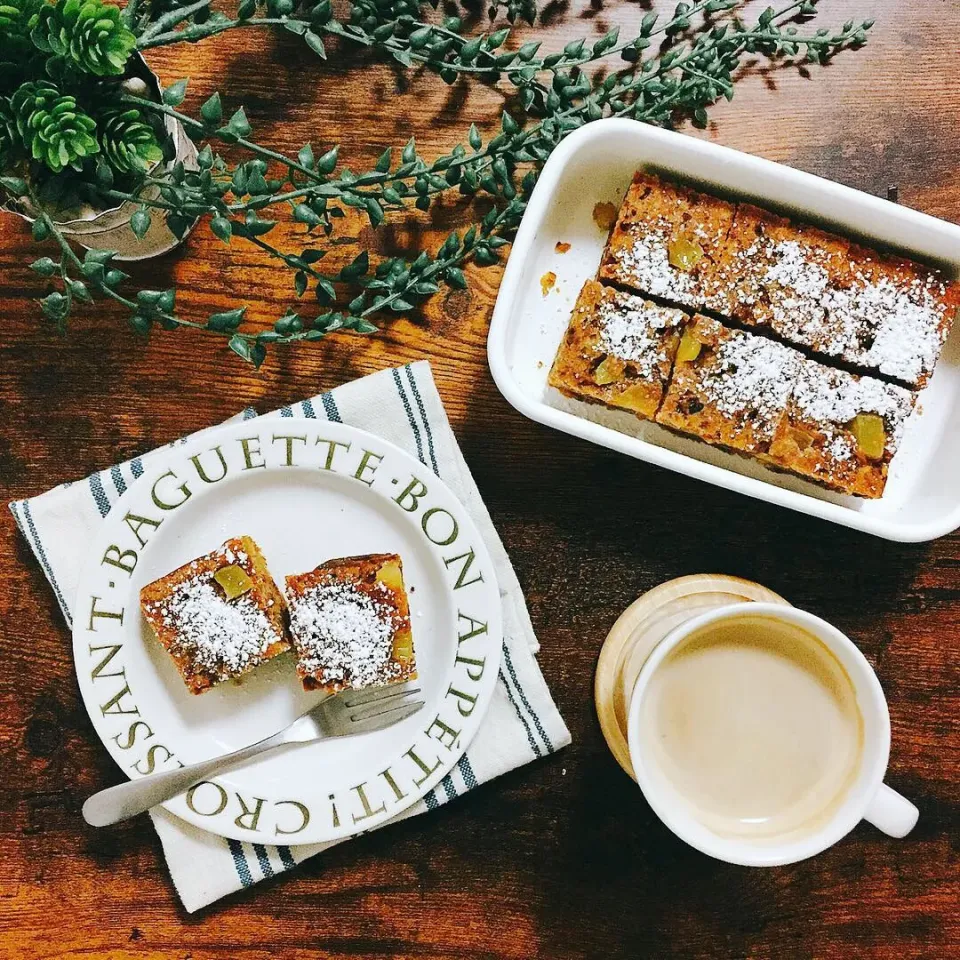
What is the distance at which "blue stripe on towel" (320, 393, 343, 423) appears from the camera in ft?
4.52

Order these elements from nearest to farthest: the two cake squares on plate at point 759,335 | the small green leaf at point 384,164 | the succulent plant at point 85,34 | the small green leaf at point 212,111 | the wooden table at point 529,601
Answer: the succulent plant at point 85,34
the small green leaf at point 212,111
the small green leaf at point 384,164
the two cake squares on plate at point 759,335
the wooden table at point 529,601

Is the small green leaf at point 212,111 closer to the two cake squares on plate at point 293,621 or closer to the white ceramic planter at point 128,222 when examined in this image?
the white ceramic planter at point 128,222

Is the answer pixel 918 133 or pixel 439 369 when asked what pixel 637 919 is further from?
pixel 918 133

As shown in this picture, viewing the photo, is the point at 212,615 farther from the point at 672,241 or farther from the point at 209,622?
the point at 672,241

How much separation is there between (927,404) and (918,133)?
0.44 meters

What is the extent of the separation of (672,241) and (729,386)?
0.23m

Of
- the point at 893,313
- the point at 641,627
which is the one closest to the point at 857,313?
the point at 893,313

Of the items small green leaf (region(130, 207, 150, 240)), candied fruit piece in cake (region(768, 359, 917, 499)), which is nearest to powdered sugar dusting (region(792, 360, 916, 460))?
candied fruit piece in cake (region(768, 359, 917, 499))

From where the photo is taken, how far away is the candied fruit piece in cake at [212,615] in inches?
51.8

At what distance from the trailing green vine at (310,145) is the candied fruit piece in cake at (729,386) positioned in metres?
0.34

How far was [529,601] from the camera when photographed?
4.71 ft

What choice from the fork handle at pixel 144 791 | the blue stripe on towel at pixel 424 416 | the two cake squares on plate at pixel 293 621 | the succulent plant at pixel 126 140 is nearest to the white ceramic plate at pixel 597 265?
the blue stripe on towel at pixel 424 416

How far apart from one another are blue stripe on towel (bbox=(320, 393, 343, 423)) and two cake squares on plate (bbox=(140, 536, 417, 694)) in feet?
0.77

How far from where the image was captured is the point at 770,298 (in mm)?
1319
